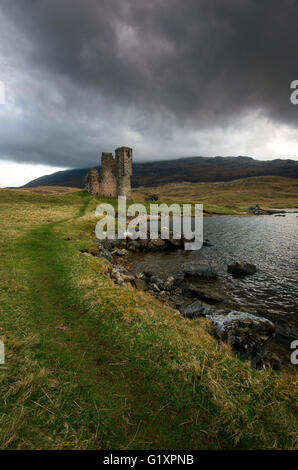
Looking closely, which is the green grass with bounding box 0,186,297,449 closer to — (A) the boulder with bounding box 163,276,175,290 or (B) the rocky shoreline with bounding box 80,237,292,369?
(B) the rocky shoreline with bounding box 80,237,292,369

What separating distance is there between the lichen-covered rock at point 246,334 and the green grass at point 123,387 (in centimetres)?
283

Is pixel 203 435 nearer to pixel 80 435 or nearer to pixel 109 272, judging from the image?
pixel 80 435

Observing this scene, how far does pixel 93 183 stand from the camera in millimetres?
72000

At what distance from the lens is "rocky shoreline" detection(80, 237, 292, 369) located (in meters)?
9.70

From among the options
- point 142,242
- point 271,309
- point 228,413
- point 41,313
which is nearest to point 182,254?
point 142,242

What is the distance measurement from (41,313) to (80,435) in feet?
19.0

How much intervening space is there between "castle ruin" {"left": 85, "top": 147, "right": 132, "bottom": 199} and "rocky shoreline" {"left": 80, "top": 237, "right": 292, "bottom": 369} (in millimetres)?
42875

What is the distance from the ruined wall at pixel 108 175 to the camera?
235 feet

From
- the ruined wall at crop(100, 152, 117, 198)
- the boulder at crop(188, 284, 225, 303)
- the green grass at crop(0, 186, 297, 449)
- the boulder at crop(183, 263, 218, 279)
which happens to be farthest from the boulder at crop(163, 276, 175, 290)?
the ruined wall at crop(100, 152, 117, 198)

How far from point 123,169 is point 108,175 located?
20.3 feet

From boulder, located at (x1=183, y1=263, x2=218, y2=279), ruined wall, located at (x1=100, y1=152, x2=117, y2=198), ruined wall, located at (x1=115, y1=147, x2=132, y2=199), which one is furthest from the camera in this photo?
ruined wall, located at (x1=100, y1=152, x2=117, y2=198)

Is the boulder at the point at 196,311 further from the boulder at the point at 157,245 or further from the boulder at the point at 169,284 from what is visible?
the boulder at the point at 157,245

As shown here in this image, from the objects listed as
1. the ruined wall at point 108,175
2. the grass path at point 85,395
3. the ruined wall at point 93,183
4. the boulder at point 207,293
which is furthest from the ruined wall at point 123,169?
the grass path at point 85,395

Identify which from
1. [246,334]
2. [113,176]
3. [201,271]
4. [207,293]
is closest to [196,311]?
[246,334]
